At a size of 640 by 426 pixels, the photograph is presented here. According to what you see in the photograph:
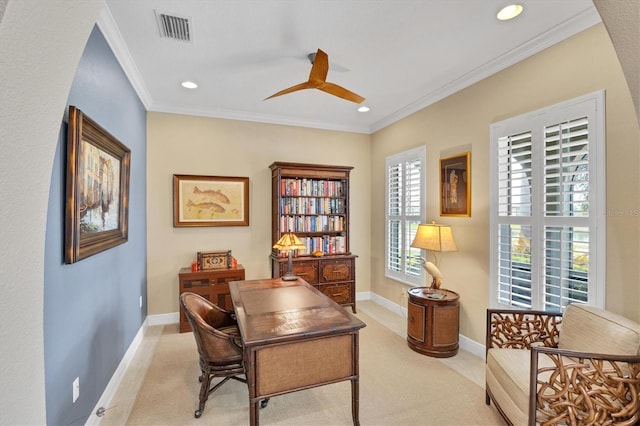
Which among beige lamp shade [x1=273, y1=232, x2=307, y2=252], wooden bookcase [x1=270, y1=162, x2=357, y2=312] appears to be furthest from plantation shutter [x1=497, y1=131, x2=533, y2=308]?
wooden bookcase [x1=270, y1=162, x2=357, y2=312]

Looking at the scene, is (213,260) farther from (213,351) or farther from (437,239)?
(437,239)

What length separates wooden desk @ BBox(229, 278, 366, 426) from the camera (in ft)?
5.88

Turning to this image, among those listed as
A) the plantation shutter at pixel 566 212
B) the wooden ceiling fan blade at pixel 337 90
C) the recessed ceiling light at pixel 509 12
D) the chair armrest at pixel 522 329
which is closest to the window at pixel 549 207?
the plantation shutter at pixel 566 212

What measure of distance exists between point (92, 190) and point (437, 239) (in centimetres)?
305

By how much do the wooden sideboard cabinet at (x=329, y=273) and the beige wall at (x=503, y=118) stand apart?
Answer: 0.66m

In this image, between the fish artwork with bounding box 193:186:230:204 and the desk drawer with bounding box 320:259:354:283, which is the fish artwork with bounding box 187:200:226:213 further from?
the desk drawer with bounding box 320:259:354:283

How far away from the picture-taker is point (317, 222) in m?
4.64

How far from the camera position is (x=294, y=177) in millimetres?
4488

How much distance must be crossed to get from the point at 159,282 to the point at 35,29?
4033 millimetres

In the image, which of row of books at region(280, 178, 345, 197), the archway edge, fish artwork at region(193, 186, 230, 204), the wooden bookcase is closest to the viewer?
the archway edge

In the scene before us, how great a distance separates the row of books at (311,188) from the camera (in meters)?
4.44

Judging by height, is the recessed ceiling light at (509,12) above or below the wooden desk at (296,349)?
above

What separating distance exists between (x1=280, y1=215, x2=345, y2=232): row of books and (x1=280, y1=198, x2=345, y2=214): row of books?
0.09 metres

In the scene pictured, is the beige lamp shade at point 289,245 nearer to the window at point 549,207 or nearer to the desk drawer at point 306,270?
the desk drawer at point 306,270
